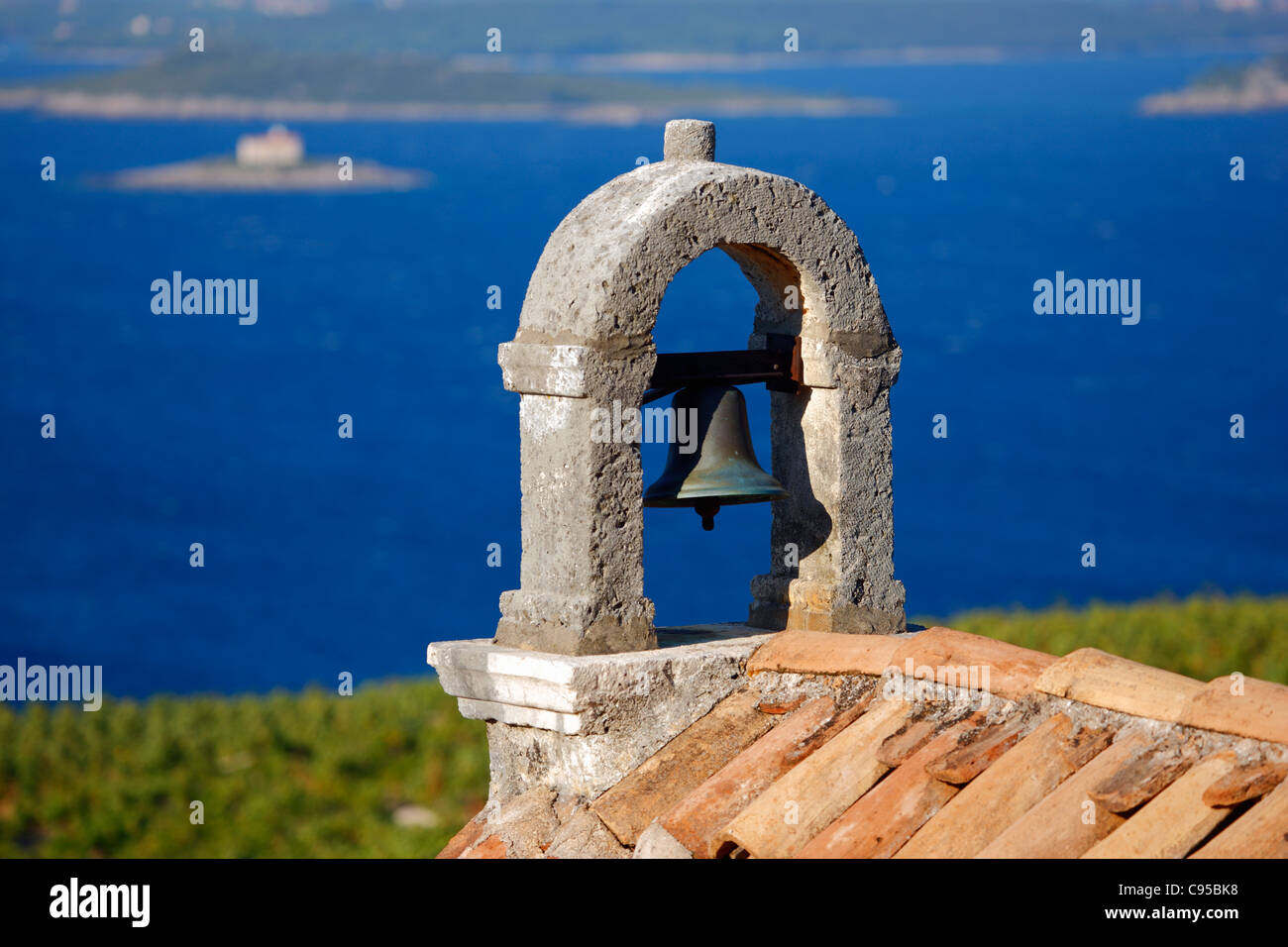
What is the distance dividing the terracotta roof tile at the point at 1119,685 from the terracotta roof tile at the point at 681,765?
3.32 feet

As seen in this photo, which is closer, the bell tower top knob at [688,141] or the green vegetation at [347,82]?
the bell tower top knob at [688,141]

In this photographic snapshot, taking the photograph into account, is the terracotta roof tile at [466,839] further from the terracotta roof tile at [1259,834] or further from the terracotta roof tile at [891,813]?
the terracotta roof tile at [1259,834]

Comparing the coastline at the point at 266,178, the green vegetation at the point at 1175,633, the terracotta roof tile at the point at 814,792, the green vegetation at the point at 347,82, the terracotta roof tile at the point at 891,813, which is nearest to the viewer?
the terracotta roof tile at the point at 891,813

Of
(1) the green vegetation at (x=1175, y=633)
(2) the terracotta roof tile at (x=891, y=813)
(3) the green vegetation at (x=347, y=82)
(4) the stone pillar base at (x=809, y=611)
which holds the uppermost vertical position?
(3) the green vegetation at (x=347, y=82)

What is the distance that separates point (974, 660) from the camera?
16.3 feet

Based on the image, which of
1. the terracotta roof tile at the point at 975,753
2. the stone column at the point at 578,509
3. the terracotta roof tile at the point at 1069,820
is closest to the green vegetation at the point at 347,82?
the stone column at the point at 578,509

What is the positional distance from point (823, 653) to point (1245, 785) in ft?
5.26

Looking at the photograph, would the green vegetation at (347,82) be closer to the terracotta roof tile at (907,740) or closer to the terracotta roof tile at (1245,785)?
the terracotta roof tile at (907,740)

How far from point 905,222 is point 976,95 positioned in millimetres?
6085

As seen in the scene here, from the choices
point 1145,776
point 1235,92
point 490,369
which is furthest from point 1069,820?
point 1235,92

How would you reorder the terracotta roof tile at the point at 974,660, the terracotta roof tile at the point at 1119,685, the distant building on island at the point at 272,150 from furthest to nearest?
the distant building on island at the point at 272,150
the terracotta roof tile at the point at 974,660
the terracotta roof tile at the point at 1119,685

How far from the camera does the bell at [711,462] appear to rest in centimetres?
571

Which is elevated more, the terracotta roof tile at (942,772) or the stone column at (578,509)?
the stone column at (578,509)

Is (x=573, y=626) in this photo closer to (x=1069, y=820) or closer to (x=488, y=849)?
(x=488, y=849)
